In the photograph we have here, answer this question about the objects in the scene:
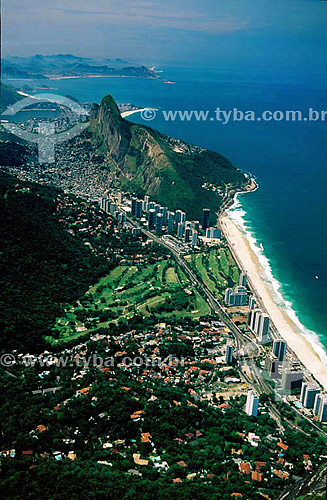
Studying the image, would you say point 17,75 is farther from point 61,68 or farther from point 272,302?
point 272,302

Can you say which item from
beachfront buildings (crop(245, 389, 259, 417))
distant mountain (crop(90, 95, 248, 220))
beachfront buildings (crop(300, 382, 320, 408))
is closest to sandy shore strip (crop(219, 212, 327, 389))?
beachfront buildings (crop(300, 382, 320, 408))

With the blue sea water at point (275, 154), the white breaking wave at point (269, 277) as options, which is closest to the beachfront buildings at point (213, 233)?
the white breaking wave at point (269, 277)

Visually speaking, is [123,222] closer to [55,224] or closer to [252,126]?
[55,224]

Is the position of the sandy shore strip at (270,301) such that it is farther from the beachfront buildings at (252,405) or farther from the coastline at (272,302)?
the beachfront buildings at (252,405)

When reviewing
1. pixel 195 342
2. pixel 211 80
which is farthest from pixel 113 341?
pixel 211 80

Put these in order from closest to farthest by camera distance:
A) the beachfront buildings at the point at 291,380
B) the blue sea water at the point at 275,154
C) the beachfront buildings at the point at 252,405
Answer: the beachfront buildings at the point at 252,405 → the beachfront buildings at the point at 291,380 → the blue sea water at the point at 275,154

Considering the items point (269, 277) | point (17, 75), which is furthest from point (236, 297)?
point (17, 75)
